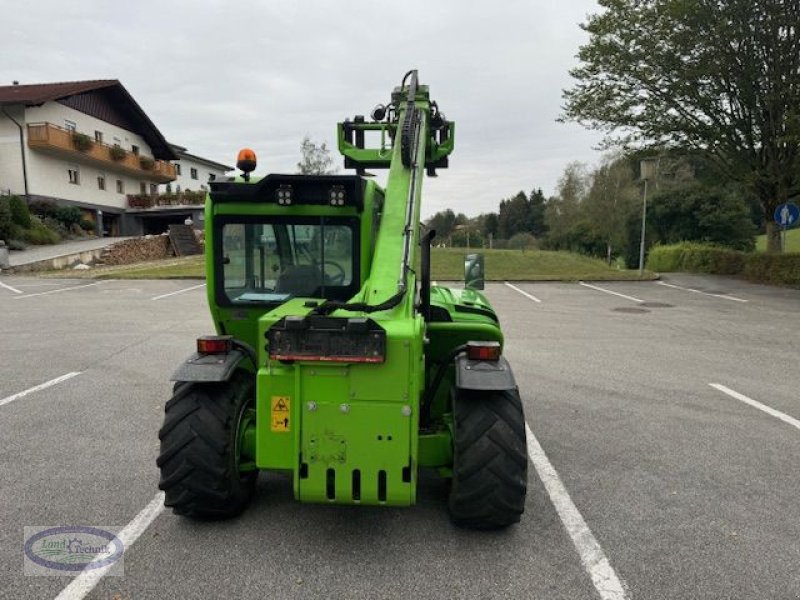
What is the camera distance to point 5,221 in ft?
80.4

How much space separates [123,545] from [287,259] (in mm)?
2032

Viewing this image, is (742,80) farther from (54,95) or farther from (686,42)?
(54,95)

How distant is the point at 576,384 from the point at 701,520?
323 centimetres

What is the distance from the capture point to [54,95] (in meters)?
29.5

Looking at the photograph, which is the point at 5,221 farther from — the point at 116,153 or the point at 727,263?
the point at 727,263

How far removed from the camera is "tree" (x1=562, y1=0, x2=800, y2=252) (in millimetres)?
15898

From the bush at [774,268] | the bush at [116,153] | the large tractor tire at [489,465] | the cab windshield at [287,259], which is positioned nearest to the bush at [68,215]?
the bush at [116,153]

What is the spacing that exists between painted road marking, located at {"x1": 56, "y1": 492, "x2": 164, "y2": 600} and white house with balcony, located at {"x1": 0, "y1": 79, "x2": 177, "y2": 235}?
31051 millimetres

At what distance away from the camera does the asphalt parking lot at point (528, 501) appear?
2.87 m

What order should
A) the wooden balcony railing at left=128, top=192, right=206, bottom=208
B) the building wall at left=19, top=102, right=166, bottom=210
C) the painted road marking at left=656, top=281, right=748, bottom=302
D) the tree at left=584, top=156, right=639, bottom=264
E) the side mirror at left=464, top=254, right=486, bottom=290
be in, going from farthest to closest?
the tree at left=584, top=156, right=639, bottom=264 < the wooden balcony railing at left=128, top=192, right=206, bottom=208 < the building wall at left=19, top=102, right=166, bottom=210 < the painted road marking at left=656, top=281, right=748, bottom=302 < the side mirror at left=464, top=254, right=486, bottom=290

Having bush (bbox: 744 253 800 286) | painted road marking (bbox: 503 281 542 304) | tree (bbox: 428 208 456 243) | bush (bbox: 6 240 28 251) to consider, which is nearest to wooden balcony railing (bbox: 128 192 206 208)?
bush (bbox: 6 240 28 251)

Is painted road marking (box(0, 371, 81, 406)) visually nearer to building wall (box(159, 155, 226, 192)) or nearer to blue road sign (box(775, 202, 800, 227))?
blue road sign (box(775, 202, 800, 227))

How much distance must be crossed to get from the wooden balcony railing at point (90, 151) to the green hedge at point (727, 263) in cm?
3005

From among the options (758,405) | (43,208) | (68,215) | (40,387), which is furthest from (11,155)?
(758,405)
